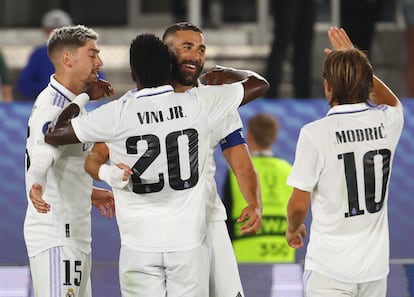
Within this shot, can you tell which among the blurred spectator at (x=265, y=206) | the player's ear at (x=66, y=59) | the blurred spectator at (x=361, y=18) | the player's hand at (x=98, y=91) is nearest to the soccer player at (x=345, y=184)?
the player's hand at (x=98, y=91)

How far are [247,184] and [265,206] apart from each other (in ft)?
8.82

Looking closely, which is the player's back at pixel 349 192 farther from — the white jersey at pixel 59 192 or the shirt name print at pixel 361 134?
the white jersey at pixel 59 192

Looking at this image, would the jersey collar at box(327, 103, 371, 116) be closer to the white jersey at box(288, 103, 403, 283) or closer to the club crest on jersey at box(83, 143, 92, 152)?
the white jersey at box(288, 103, 403, 283)

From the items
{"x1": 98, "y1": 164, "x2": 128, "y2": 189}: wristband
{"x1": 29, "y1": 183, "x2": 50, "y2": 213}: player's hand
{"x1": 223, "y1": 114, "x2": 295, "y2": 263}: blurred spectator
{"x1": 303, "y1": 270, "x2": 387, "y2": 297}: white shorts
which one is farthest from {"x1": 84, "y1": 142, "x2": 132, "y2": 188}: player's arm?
{"x1": 223, "y1": 114, "x2": 295, "y2": 263}: blurred spectator

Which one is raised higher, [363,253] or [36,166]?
[36,166]

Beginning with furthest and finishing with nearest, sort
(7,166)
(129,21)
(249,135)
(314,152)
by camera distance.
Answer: (129,21), (7,166), (249,135), (314,152)

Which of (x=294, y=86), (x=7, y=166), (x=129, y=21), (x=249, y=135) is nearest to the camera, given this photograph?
(x=249, y=135)

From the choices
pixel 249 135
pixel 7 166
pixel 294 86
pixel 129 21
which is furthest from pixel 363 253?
pixel 129 21

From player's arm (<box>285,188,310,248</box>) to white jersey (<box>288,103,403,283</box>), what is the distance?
0.04 meters

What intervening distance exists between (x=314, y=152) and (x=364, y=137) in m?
0.22

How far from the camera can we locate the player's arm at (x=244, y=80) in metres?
5.39

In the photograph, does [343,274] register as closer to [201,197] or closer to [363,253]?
[363,253]

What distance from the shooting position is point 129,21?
12.4 metres

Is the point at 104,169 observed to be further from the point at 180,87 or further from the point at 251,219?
the point at 251,219
